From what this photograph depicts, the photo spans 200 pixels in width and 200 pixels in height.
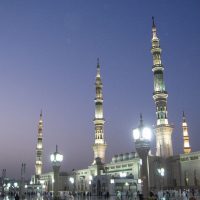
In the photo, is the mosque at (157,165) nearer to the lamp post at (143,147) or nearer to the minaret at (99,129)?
the minaret at (99,129)

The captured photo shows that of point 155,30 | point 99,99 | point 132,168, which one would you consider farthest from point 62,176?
point 155,30

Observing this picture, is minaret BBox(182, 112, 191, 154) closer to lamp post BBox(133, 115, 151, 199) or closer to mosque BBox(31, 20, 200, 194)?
mosque BBox(31, 20, 200, 194)

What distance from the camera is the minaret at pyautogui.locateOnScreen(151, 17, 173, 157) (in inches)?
1930

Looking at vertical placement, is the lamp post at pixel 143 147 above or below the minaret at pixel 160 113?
below

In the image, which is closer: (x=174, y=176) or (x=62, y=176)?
(x=174, y=176)

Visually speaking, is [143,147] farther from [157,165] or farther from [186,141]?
[186,141]

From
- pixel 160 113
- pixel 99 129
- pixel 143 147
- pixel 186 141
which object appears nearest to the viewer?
pixel 143 147

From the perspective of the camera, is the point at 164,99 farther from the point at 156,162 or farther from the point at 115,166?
the point at 115,166

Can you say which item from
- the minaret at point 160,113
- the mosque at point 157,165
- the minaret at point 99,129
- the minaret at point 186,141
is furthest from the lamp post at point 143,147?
the minaret at point 99,129

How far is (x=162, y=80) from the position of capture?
Answer: 52.8 metres

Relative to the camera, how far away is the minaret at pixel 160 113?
161 feet

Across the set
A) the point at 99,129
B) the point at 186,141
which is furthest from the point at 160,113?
the point at 99,129

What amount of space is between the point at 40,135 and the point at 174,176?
155 feet

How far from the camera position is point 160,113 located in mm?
50562
